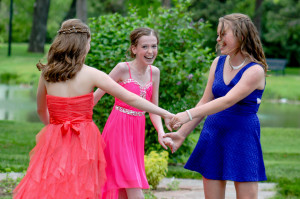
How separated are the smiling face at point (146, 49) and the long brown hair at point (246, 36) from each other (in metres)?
0.96

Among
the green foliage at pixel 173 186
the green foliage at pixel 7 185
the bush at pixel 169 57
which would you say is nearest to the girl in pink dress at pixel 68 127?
the green foliage at pixel 7 185

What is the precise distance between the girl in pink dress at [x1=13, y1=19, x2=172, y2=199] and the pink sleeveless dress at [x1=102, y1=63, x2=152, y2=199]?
52cm

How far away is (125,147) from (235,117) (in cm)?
111

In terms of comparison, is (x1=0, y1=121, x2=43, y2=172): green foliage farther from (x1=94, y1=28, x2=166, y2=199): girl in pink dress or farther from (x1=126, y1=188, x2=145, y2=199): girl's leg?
(x1=126, y1=188, x2=145, y2=199): girl's leg

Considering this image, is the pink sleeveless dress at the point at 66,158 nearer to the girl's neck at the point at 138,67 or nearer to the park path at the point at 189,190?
the girl's neck at the point at 138,67

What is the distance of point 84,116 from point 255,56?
1.38 metres

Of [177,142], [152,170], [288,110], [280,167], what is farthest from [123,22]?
[288,110]

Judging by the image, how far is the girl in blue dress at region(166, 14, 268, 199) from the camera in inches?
144

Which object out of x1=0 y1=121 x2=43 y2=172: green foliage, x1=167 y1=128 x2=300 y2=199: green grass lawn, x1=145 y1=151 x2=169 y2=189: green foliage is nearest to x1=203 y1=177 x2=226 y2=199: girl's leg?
x1=145 y1=151 x2=169 y2=189: green foliage

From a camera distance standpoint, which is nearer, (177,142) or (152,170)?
(177,142)

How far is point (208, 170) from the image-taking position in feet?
12.3

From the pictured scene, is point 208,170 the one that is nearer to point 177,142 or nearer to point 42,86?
point 177,142

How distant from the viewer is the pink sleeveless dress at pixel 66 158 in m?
3.56

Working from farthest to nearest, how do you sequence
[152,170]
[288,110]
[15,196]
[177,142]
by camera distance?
[288,110] → [152,170] → [177,142] → [15,196]
